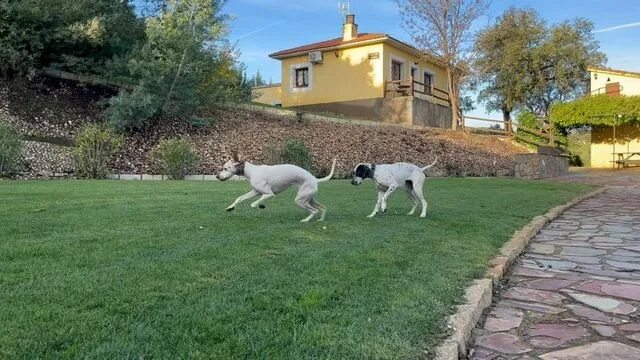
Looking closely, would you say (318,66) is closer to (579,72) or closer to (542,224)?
(579,72)

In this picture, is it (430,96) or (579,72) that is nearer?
(430,96)

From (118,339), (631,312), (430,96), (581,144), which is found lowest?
(631,312)

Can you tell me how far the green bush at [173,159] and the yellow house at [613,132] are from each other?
74.6 feet

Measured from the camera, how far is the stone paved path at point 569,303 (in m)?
2.79

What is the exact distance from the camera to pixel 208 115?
1766 centimetres

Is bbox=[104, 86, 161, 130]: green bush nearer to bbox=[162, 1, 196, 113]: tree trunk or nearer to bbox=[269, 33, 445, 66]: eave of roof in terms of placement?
bbox=[162, 1, 196, 113]: tree trunk

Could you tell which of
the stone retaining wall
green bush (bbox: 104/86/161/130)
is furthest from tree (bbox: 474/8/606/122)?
green bush (bbox: 104/86/161/130)

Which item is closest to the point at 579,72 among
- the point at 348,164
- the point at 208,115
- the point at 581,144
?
the point at 581,144

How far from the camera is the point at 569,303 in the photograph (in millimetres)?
3629

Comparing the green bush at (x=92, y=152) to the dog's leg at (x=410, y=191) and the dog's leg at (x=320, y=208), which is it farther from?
the dog's leg at (x=410, y=191)

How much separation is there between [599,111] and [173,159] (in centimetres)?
2107

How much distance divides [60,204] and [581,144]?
3060 cm

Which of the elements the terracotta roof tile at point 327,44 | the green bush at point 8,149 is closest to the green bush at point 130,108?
the green bush at point 8,149

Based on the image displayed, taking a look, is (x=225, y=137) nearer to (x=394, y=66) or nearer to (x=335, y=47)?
(x=335, y=47)
